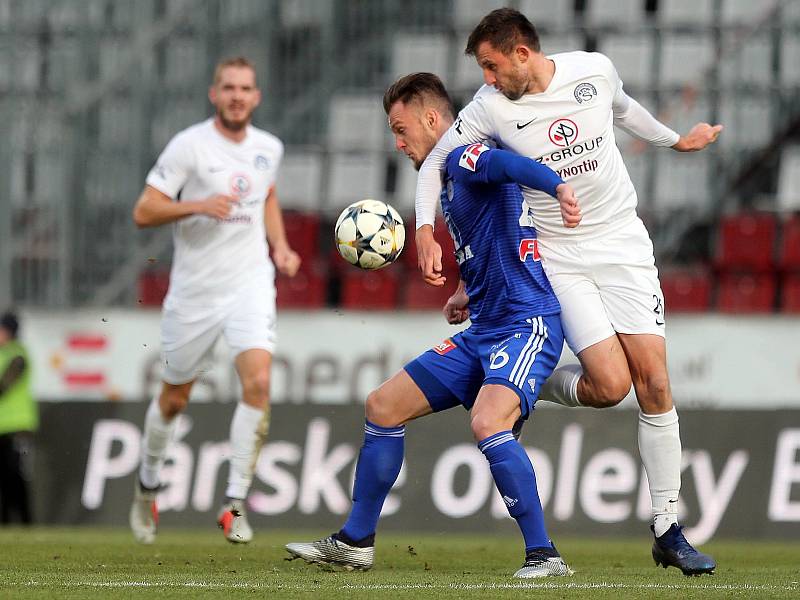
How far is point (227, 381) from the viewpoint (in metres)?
13.0

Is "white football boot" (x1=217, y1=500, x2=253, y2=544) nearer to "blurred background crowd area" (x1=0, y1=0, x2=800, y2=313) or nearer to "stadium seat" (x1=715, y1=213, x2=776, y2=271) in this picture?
"blurred background crowd area" (x1=0, y1=0, x2=800, y2=313)

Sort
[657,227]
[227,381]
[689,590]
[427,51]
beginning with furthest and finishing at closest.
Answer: [427,51]
[657,227]
[227,381]
[689,590]

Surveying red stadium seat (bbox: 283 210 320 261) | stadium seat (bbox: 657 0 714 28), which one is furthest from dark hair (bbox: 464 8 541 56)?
stadium seat (bbox: 657 0 714 28)

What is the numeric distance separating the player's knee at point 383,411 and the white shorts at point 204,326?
7.77 ft

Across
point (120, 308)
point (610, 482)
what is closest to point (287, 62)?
point (120, 308)

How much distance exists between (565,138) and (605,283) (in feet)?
2.15

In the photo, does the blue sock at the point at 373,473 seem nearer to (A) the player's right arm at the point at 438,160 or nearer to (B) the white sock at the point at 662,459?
(A) the player's right arm at the point at 438,160

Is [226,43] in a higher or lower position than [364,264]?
higher

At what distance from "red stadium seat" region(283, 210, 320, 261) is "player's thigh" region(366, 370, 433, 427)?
8851 millimetres

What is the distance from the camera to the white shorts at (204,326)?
28.3 feet

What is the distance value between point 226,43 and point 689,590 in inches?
433

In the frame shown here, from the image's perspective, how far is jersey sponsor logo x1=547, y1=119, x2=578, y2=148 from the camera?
6.29m

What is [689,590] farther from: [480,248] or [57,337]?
[57,337]

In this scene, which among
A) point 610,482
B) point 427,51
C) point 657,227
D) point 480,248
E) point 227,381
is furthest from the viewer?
point 427,51
